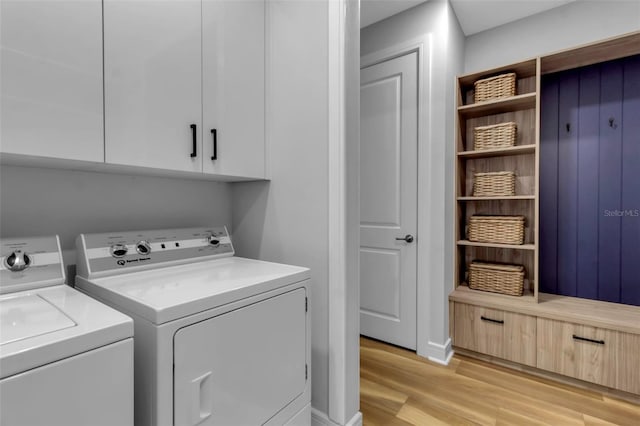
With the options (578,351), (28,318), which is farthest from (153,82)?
(578,351)

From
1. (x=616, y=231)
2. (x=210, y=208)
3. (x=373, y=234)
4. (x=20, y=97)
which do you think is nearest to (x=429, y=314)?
(x=373, y=234)

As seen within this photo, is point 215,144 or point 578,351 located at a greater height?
point 215,144

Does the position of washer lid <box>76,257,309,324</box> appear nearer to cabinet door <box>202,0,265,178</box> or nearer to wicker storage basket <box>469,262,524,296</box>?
cabinet door <box>202,0,265,178</box>

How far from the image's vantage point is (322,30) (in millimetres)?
1462

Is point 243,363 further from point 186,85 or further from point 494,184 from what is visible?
point 494,184

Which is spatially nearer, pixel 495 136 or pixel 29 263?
pixel 29 263

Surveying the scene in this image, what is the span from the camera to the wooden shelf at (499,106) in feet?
7.45

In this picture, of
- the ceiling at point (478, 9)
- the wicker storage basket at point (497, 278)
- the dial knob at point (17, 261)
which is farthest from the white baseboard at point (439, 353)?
the ceiling at point (478, 9)

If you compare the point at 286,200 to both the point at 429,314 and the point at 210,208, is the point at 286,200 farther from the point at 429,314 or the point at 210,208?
the point at 429,314

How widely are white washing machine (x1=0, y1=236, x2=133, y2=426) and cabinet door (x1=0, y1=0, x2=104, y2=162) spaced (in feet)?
1.59

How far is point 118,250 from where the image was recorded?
126cm

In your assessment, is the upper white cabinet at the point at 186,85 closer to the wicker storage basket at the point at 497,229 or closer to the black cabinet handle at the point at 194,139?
the black cabinet handle at the point at 194,139

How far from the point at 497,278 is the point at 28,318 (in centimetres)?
264

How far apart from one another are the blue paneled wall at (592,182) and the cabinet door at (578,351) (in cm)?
54
